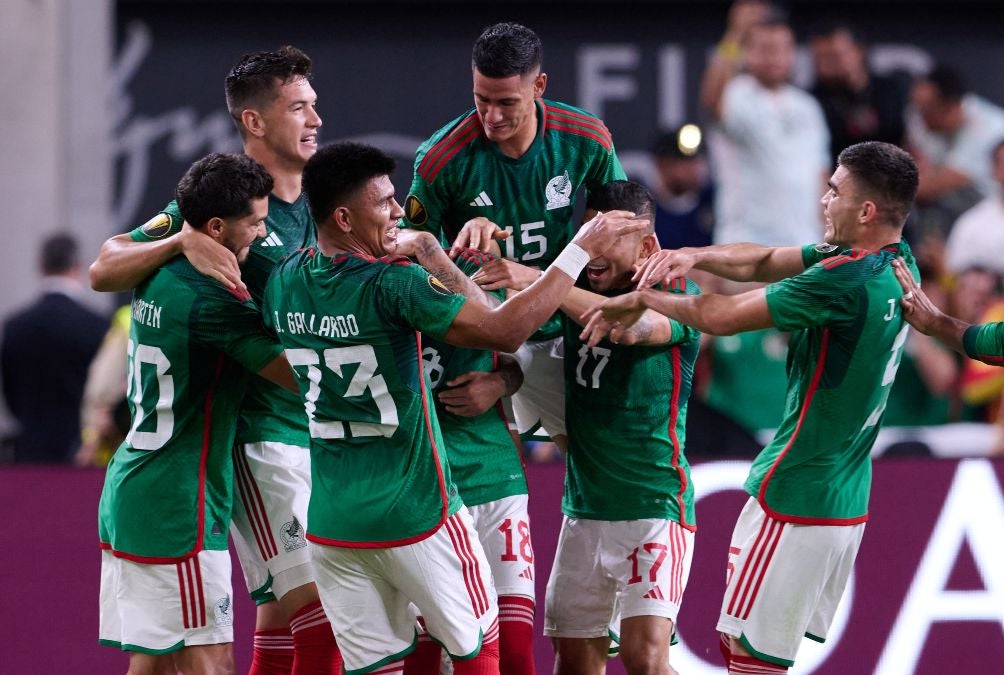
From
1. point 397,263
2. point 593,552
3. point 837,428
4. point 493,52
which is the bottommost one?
point 593,552

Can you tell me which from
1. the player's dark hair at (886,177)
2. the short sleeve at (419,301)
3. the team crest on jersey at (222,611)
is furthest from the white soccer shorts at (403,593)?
the player's dark hair at (886,177)

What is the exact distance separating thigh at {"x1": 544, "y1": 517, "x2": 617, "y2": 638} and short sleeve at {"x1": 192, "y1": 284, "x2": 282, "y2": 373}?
4.58 feet

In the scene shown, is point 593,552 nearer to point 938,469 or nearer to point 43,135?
point 938,469

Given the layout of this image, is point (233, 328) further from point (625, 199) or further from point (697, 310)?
point (697, 310)

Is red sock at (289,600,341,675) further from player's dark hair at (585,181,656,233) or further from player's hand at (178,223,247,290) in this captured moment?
player's dark hair at (585,181,656,233)

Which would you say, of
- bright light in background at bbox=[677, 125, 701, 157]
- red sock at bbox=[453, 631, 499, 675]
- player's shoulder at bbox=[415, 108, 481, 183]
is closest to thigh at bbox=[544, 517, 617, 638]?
red sock at bbox=[453, 631, 499, 675]

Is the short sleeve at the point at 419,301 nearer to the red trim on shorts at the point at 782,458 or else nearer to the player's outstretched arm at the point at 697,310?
the player's outstretched arm at the point at 697,310

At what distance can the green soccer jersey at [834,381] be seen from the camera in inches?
209

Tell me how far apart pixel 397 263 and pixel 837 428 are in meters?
1.77

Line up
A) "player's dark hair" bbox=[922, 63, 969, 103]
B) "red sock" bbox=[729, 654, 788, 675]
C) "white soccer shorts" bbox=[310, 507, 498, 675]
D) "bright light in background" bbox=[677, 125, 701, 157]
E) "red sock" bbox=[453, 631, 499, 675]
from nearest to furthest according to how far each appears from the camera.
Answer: "white soccer shorts" bbox=[310, 507, 498, 675]
"red sock" bbox=[453, 631, 499, 675]
"red sock" bbox=[729, 654, 788, 675]
"bright light in background" bbox=[677, 125, 701, 157]
"player's dark hair" bbox=[922, 63, 969, 103]

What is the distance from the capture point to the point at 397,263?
191 inches

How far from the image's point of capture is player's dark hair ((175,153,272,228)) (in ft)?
17.3

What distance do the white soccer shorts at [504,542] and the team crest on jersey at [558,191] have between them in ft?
3.74

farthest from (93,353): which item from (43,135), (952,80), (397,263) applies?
(952,80)
